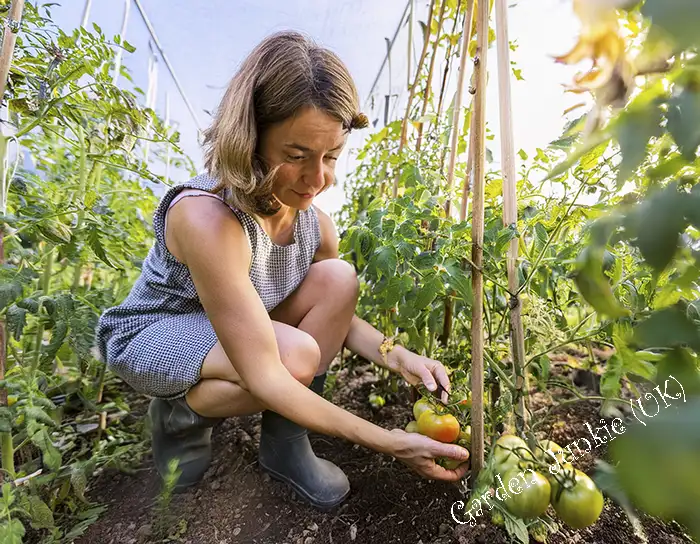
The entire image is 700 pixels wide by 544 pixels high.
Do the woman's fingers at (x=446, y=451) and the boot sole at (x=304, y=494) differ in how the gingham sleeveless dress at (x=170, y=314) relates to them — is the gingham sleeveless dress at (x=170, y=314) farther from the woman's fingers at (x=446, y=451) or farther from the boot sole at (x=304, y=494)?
the woman's fingers at (x=446, y=451)

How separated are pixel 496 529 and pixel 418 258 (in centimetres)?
57

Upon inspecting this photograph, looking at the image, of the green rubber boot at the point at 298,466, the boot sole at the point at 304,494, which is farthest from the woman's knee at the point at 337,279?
the boot sole at the point at 304,494

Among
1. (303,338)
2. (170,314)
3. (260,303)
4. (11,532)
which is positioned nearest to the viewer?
(11,532)

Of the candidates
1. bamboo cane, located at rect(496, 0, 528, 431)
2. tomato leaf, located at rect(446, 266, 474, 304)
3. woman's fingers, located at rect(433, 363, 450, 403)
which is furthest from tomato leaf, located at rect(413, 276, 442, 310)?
woman's fingers, located at rect(433, 363, 450, 403)

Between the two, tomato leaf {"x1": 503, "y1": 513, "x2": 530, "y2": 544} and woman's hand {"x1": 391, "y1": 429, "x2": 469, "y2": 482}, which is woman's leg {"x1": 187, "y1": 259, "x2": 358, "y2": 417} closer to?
woman's hand {"x1": 391, "y1": 429, "x2": 469, "y2": 482}

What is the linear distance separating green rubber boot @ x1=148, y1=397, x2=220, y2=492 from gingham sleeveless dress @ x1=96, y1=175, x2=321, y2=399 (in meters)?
0.05

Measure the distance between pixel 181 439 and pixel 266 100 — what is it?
0.83m

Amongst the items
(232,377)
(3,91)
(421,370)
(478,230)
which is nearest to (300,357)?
(232,377)

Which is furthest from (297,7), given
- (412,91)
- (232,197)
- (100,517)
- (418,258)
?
(100,517)

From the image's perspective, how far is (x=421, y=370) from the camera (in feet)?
3.41

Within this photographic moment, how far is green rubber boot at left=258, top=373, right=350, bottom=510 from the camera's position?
109cm

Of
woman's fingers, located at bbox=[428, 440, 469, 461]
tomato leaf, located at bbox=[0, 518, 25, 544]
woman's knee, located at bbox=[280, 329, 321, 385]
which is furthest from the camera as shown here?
woman's knee, located at bbox=[280, 329, 321, 385]

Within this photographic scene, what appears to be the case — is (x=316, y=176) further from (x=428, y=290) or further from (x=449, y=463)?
(x=449, y=463)

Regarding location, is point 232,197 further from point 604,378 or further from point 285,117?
point 604,378
